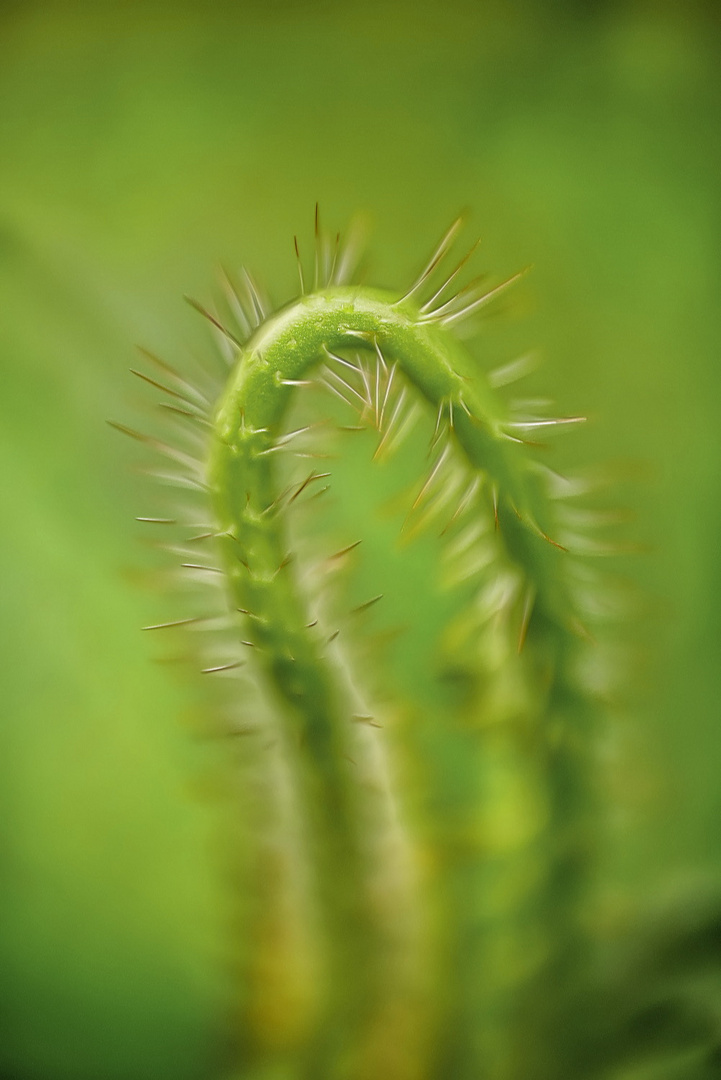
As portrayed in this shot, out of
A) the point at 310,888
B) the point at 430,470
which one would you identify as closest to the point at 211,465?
the point at 430,470

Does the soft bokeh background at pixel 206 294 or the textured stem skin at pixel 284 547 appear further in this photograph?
the soft bokeh background at pixel 206 294

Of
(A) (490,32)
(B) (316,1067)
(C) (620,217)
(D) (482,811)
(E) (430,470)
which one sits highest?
(A) (490,32)

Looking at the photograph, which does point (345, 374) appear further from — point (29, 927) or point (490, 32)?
point (29, 927)

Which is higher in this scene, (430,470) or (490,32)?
(490,32)

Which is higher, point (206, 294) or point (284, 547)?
point (206, 294)

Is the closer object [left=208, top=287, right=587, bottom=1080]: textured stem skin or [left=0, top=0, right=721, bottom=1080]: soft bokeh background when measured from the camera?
[left=208, top=287, right=587, bottom=1080]: textured stem skin
